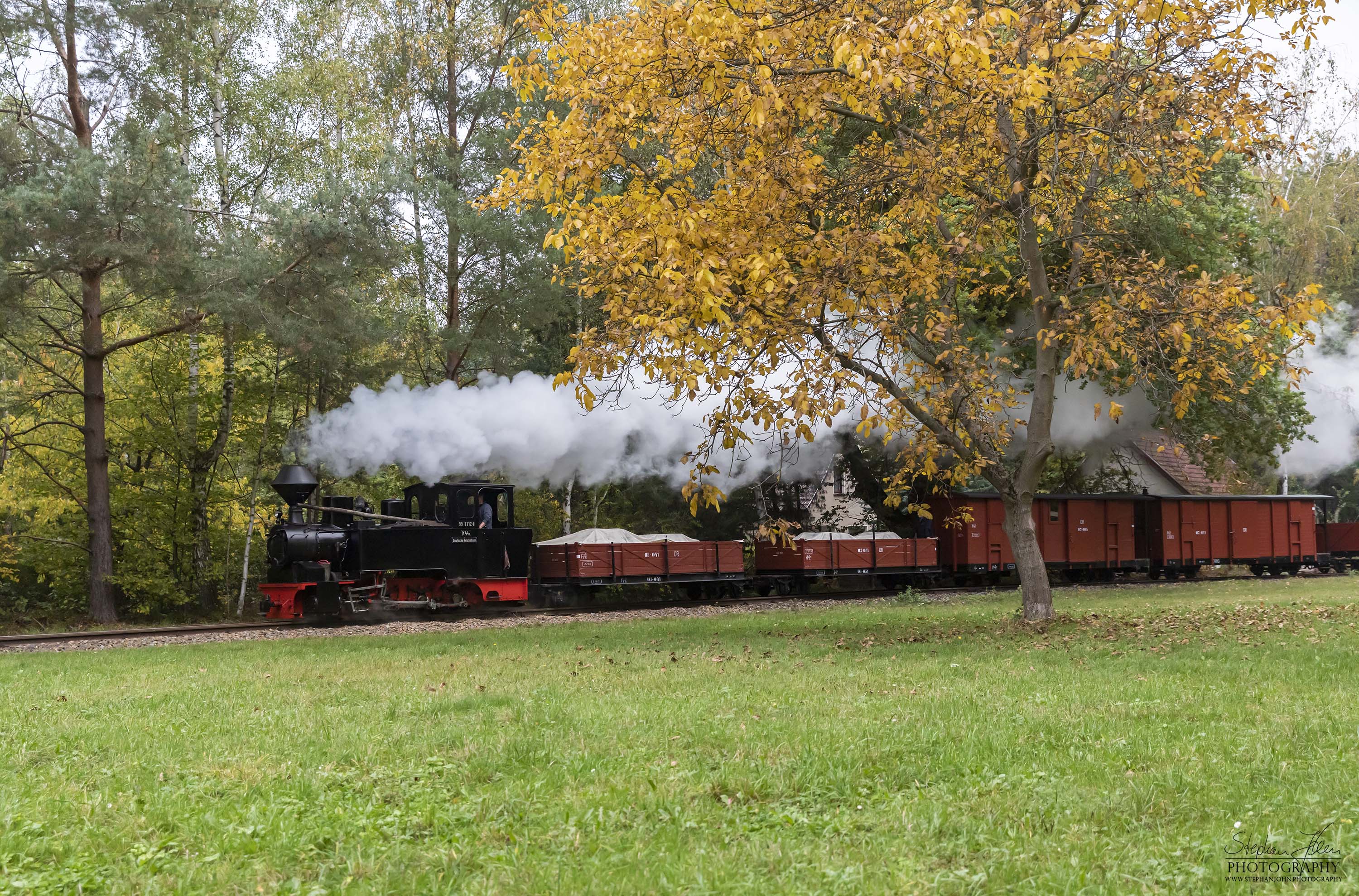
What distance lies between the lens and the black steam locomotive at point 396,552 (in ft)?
64.8

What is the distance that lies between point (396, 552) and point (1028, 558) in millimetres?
11360

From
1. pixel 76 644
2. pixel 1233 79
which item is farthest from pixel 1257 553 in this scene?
pixel 76 644

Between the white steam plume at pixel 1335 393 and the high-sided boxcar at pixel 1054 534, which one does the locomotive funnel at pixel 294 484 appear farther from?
the white steam plume at pixel 1335 393

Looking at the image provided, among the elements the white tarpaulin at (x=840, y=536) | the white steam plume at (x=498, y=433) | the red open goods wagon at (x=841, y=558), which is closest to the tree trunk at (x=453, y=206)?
the white steam plume at (x=498, y=433)

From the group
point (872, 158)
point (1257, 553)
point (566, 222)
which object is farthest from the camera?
point (1257, 553)

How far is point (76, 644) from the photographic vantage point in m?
17.1

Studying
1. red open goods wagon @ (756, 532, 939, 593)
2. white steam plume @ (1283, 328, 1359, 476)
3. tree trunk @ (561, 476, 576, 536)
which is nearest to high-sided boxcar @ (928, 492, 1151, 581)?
red open goods wagon @ (756, 532, 939, 593)

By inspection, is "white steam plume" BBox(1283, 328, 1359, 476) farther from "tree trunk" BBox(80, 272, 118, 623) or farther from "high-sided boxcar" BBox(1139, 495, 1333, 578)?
"tree trunk" BBox(80, 272, 118, 623)

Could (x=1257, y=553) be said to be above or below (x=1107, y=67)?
below

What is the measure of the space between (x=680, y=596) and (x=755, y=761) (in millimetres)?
21801

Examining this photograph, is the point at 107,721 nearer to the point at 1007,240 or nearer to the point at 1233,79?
the point at 1233,79

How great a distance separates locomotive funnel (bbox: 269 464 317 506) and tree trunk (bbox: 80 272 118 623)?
466cm

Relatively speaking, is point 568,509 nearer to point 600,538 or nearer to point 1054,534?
point 600,538

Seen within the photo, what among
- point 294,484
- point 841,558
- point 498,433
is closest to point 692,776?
point 294,484
